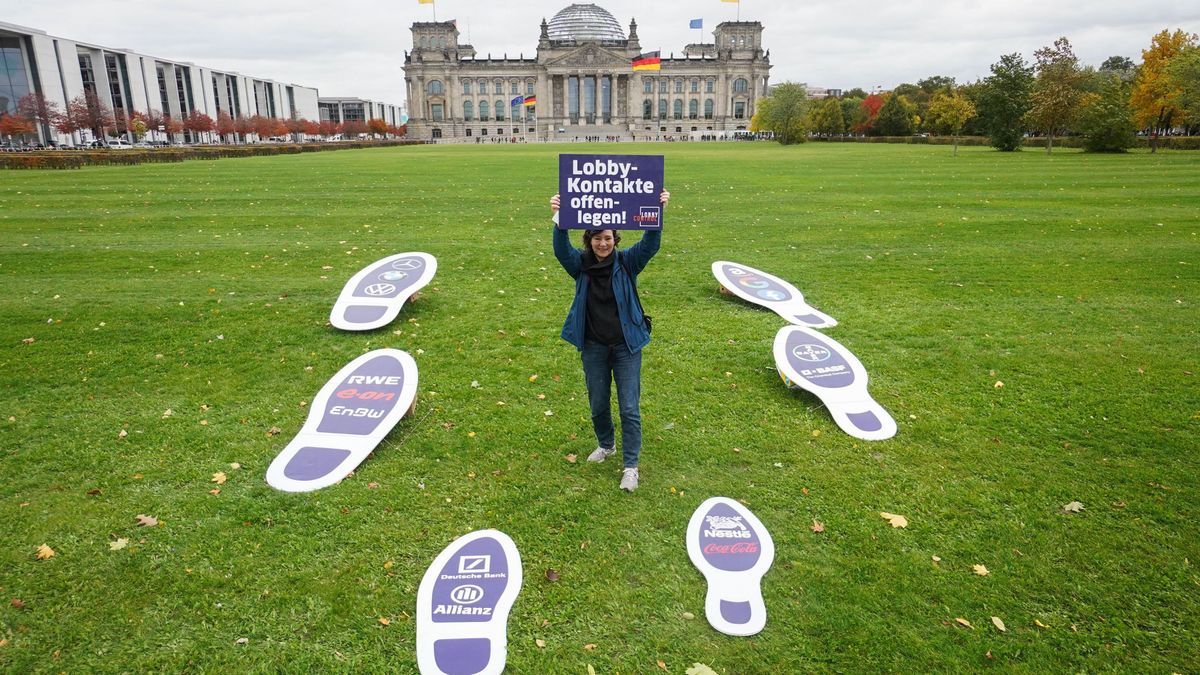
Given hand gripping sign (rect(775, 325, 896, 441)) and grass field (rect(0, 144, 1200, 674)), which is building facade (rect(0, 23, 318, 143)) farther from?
hand gripping sign (rect(775, 325, 896, 441))

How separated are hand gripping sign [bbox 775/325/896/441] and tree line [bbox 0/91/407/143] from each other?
97.0 meters

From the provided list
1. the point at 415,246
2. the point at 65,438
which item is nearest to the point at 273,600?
the point at 65,438

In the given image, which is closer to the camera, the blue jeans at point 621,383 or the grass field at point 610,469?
the grass field at point 610,469

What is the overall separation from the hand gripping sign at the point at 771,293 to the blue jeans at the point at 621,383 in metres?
5.45

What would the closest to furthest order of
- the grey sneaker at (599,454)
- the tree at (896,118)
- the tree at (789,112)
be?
the grey sneaker at (599,454)
the tree at (789,112)
the tree at (896,118)

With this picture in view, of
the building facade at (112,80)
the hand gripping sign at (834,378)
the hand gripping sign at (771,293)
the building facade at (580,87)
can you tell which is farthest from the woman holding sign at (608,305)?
the building facade at (580,87)

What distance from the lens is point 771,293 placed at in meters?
11.8

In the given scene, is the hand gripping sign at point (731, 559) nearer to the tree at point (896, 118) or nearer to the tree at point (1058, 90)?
the tree at point (1058, 90)

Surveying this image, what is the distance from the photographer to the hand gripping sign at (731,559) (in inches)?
186

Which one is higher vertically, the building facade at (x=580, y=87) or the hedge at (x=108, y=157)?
the building facade at (x=580, y=87)

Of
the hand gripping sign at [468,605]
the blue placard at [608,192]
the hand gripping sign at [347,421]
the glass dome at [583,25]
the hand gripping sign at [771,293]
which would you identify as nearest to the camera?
the hand gripping sign at [468,605]

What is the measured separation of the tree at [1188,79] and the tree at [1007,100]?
8.86 meters

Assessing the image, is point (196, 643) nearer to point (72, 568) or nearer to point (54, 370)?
point (72, 568)

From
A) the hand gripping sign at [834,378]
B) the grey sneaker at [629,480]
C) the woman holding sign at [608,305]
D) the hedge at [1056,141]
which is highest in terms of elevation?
the hedge at [1056,141]
